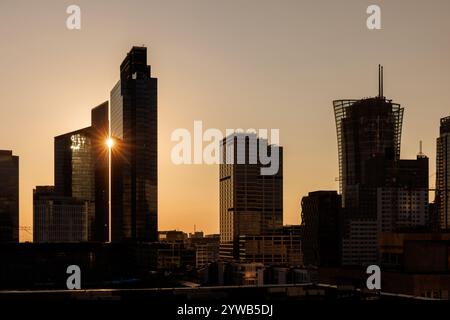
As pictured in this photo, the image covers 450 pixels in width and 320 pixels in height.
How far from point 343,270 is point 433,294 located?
85.5 ft

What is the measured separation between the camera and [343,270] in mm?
120250

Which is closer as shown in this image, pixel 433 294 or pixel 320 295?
pixel 320 295

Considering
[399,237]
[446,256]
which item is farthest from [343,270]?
[399,237]

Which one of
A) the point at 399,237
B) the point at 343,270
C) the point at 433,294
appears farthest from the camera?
the point at 399,237

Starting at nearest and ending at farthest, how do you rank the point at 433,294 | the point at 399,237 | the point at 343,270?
the point at 433,294, the point at 343,270, the point at 399,237
